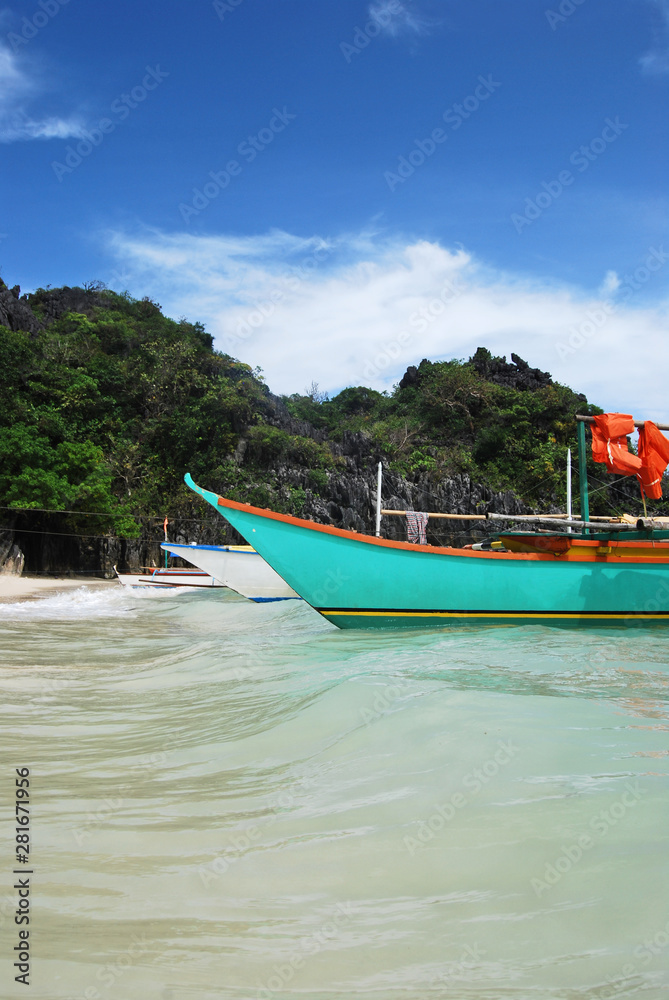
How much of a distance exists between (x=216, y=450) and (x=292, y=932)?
23.3 metres

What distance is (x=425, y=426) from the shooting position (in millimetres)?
29609

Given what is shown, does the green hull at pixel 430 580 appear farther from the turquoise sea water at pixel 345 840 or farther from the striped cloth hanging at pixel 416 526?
the turquoise sea water at pixel 345 840

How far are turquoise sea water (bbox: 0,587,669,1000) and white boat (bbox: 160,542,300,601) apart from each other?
363 inches

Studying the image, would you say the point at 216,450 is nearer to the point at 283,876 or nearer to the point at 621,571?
the point at 621,571

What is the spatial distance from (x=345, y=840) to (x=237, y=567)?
37.9ft

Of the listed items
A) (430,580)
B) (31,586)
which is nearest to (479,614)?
(430,580)

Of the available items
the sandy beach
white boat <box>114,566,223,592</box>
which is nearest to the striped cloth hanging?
the sandy beach

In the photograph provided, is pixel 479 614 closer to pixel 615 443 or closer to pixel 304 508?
pixel 615 443

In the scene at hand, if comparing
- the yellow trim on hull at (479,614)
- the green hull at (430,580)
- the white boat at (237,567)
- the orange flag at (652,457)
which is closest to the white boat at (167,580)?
the white boat at (237,567)

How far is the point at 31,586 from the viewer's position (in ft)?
49.2

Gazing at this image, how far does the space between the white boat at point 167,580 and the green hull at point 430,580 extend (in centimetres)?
1007

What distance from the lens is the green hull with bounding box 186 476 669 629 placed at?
640 cm

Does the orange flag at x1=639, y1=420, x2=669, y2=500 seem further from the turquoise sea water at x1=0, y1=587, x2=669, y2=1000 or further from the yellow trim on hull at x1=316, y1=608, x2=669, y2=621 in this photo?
the turquoise sea water at x1=0, y1=587, x2=669, y2=1000

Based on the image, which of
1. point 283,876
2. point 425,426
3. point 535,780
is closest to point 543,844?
point 535,780
